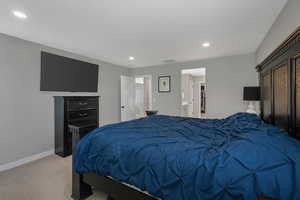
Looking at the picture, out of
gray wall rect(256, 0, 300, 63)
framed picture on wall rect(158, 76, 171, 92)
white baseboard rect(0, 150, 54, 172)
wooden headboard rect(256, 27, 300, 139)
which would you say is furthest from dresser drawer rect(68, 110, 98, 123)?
gray wall rect(256, 0, 300, 63)

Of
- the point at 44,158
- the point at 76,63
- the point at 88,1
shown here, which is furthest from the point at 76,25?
the point at 44,158

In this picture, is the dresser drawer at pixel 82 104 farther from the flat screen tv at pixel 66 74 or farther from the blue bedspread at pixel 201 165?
the blue bedspread at pixel 201 165

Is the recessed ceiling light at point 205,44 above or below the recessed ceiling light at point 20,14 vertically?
above

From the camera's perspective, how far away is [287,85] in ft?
5.34

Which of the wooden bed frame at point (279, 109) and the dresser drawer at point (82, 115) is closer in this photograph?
the wooden bed frame at point (279, 109)

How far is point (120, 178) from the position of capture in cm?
145

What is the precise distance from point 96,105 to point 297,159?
3.82 metres

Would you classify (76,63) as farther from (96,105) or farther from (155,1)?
(155,1)

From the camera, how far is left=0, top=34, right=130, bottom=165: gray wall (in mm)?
2639

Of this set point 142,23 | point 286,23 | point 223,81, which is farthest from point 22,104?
point 223,81

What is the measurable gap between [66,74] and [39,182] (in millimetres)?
2333

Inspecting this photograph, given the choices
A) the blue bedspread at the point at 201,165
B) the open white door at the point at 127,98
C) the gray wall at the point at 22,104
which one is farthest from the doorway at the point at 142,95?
the blue bedspread at the point at 201,165

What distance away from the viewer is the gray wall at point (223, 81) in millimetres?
3967

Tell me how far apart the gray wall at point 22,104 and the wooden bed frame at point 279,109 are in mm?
1753
